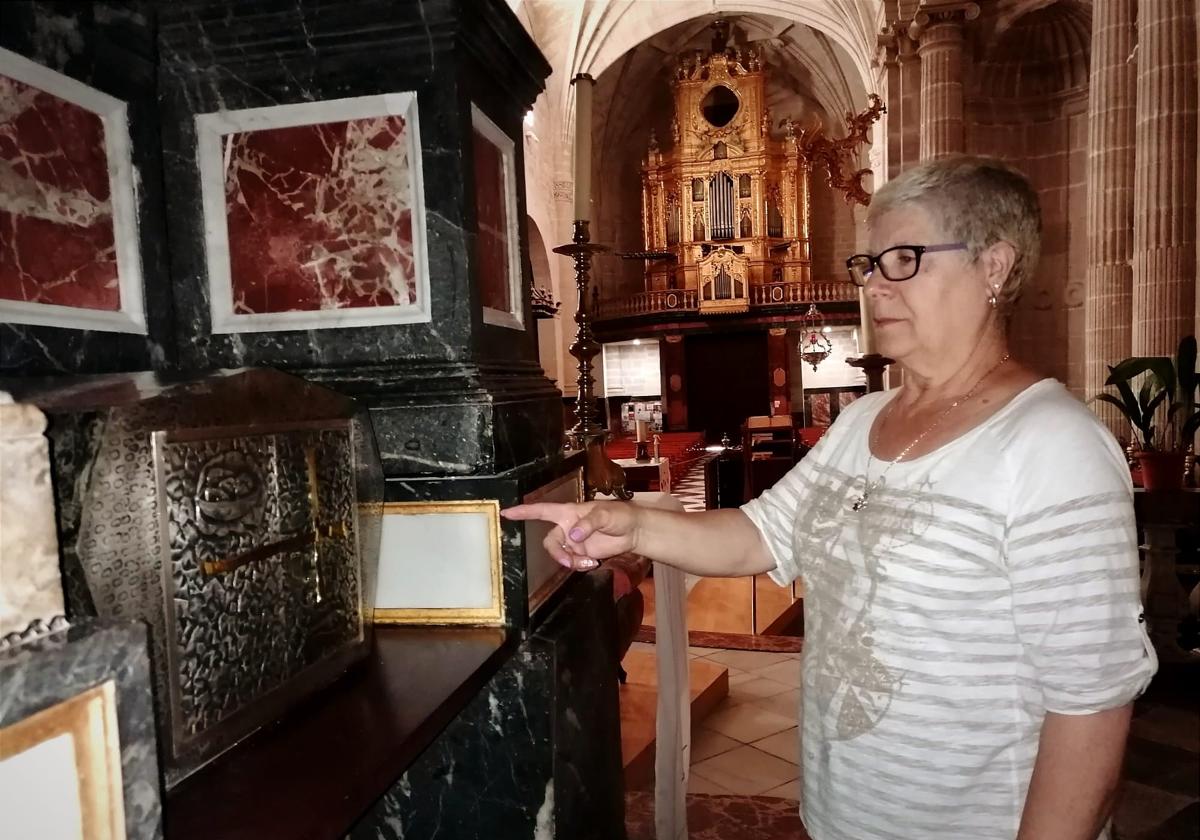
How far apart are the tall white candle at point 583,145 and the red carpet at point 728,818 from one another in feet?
6.27

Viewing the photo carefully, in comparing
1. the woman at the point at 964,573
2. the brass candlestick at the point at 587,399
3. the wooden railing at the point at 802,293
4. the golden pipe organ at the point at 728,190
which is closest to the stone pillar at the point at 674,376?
the golden pipe organ at the point at 728,190

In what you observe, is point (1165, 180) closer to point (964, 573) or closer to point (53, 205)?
point (964, 573)

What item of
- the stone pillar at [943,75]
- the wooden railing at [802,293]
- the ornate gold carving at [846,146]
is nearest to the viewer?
the stone pillar at [943,75]

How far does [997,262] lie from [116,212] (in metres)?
1.47

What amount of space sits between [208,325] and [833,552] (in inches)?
49.8

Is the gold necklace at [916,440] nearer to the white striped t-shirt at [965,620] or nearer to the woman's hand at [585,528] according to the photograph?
the white striped t-shirt at [965,620]

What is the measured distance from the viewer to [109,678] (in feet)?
1.99

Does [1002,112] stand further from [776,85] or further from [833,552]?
[833,552]

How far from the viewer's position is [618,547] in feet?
4.62

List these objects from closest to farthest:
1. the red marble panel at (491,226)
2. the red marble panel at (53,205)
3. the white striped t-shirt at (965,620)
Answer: the white striped t-shirt at (965,620) → the red marble panel at (53,205) → the red marble panel at (491,226)

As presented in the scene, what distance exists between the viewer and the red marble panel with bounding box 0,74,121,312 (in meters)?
1.08

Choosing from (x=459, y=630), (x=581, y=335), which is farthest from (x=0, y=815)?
(x=581, y=335)

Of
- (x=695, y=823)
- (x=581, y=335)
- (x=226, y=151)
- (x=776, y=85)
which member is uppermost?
(x=776, y=85)

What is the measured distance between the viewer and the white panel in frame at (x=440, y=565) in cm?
142
